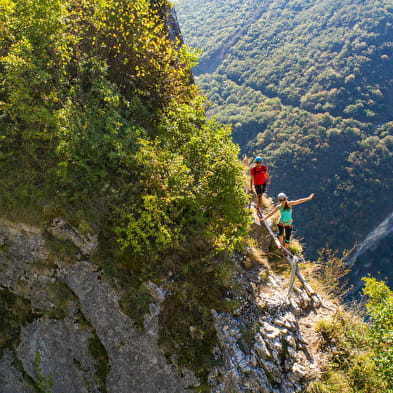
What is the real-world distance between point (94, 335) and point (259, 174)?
654 cm

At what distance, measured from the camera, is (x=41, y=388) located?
7.04 metres

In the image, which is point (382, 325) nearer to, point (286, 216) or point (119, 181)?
point (286, 216)

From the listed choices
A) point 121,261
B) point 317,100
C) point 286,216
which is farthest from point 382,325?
point 317,100

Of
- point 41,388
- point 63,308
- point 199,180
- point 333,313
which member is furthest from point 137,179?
point 333,313

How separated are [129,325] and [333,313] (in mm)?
5151

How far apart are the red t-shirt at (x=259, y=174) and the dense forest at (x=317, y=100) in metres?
53.2

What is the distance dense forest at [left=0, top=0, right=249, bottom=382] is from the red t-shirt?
3081 millimetres

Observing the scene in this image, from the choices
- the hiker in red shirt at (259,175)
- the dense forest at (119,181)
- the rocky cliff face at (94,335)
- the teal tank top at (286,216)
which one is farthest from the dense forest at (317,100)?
the dense forest at (119,181)

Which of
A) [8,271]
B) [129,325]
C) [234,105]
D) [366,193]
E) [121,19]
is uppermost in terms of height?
[121,19]

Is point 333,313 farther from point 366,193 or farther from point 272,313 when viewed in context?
point 366,193

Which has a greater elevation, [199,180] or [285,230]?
[199,180]

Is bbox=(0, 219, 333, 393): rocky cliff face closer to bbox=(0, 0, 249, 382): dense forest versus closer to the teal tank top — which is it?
bbox=(0, 0, 249, 382): dense forest

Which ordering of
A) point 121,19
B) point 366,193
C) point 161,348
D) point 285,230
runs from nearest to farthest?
point 161,348
point 121,19
point 285,230
point 366,193

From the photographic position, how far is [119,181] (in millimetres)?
6578
